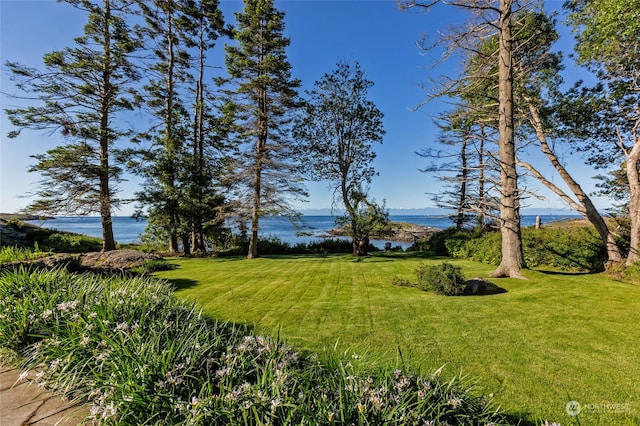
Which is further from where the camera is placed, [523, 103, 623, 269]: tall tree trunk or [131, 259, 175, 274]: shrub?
[131, 259, 175, 274]: shrub

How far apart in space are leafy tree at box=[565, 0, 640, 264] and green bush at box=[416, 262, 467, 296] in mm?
5006

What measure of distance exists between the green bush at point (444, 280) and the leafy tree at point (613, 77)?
16.4 feet

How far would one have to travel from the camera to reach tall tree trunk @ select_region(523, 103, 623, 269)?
762 centimetres

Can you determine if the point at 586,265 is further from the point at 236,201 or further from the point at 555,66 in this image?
the point at 236,201

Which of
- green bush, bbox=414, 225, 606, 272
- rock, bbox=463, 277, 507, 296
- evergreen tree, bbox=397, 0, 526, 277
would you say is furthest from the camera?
green bush, bbox=414, 225, 606, 272

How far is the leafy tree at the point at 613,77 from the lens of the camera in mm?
6292

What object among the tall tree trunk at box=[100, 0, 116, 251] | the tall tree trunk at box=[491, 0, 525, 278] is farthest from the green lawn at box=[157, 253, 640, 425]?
the tall tree trunk at box=[100, 0, 116, 251]

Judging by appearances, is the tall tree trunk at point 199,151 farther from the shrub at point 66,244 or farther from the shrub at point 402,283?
the shrub at point 402,283

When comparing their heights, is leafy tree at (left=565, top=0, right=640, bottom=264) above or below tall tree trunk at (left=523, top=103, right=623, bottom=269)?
above

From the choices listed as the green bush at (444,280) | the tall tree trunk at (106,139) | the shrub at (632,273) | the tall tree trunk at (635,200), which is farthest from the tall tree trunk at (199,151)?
the tall tree trunk at (635,200)

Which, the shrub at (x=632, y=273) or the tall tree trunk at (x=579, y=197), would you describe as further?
the tall tree trunk at (x=579, y=197)

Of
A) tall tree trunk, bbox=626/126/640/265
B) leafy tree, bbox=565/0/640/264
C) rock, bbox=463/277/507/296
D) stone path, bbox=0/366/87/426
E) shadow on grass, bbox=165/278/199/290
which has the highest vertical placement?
leafy tree, bbox=565/0/640/264

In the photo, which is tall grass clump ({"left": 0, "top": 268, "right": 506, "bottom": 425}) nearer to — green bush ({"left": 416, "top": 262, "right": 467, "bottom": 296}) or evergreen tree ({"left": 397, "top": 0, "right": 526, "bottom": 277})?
green bush ({"left": 416, "top": 262, "right": 467, "bottom": 296})

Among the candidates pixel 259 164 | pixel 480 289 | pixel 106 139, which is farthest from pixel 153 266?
pixel 480 289
